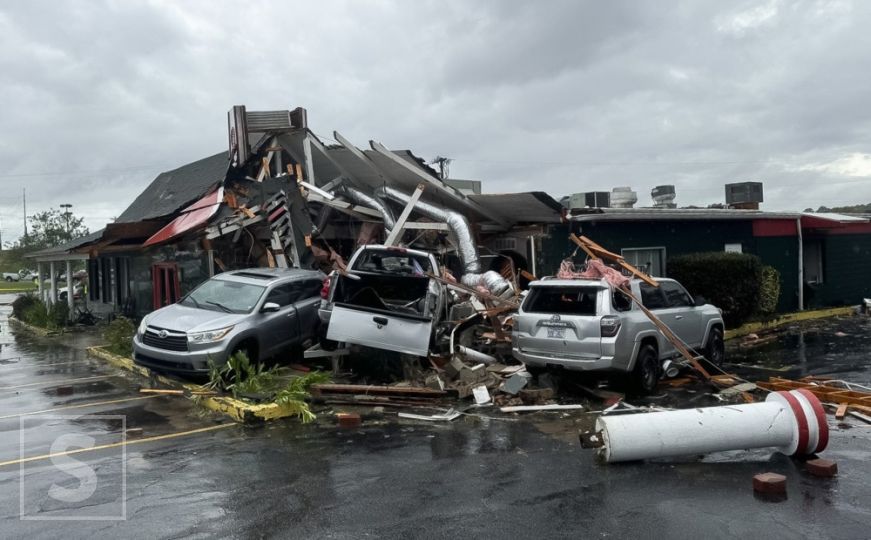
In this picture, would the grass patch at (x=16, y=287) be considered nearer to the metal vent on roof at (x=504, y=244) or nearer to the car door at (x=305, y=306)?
the metal vent on roof at (x=504, y=244)

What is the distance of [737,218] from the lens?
65.5 ft

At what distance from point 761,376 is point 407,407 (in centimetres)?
638

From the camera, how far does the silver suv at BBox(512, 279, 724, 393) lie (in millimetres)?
9758

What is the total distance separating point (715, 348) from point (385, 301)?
240 inches

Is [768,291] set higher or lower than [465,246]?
lower

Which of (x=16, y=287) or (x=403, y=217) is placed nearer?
(x=403, y=217)

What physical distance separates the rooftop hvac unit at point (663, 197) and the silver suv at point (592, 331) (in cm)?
1169

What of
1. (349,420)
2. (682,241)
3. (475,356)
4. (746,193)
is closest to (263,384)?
(349,420)

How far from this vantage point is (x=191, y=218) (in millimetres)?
16484

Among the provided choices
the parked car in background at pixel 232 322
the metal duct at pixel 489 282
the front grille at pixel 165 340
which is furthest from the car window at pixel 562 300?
the front grille at pixel 165 340

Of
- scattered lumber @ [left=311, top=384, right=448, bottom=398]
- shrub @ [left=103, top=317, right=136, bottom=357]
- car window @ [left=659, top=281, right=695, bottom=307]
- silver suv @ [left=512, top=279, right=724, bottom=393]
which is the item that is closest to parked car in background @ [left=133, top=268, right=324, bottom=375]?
scattered lumber @ [left=311, top=384, right=448, bottom=398]

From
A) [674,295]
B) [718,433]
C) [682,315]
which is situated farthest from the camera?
[674,295]

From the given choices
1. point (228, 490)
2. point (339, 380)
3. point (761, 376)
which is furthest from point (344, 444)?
point (761, 376)

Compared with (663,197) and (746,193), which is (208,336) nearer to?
(663,197)
